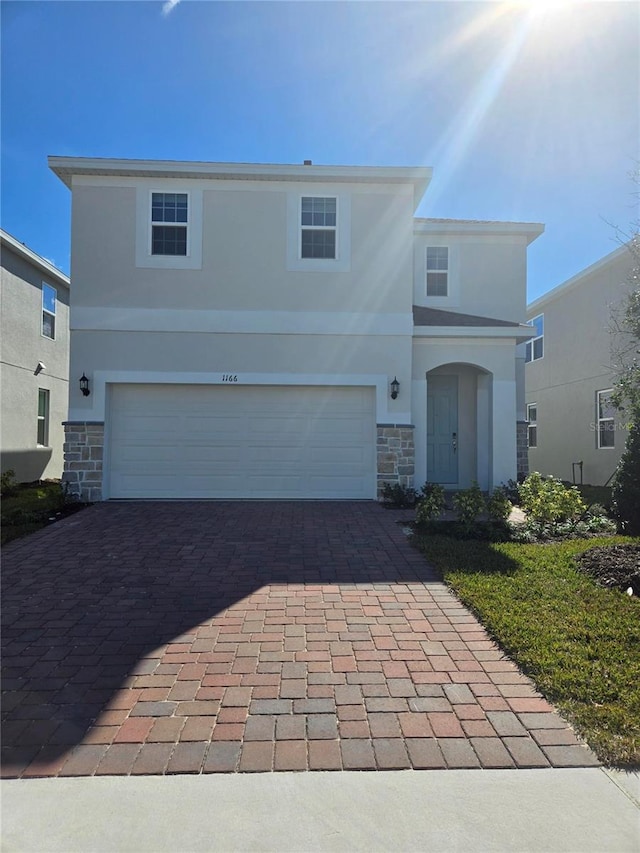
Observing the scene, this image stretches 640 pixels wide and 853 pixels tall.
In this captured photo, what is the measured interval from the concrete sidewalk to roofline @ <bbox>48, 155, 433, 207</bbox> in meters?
10.2

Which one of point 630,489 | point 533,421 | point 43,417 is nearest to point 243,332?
point 630,489

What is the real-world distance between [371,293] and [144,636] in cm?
817

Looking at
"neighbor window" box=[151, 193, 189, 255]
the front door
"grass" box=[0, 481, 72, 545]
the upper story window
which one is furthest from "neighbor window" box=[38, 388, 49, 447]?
the upper story window

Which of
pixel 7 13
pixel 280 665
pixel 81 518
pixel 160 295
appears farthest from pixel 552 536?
pixel 7 13

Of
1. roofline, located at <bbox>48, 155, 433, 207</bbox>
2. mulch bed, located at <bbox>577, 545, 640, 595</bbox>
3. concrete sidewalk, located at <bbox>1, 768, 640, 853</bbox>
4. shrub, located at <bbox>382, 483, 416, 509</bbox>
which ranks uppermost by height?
roofline, located at <bbox>48, 155, 433, 207</bbox>

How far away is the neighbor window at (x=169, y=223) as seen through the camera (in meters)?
10.2

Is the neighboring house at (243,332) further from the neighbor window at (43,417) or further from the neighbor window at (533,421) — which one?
the neighbor window at (533,421)

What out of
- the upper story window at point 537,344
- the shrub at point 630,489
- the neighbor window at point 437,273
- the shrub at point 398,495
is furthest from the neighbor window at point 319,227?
the upper story window at point 537,344

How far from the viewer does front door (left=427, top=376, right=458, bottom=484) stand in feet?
39.0

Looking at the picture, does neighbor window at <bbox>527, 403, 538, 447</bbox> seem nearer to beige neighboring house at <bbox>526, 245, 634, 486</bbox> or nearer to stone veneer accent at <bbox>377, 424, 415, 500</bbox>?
beige neighboring house at <bbox>526, 245, 634, 486</bbox>

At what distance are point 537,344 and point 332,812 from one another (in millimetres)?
18546

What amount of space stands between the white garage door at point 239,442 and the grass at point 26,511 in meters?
1.22

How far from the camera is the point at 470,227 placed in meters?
13.0

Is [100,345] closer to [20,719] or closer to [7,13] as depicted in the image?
[7,13]
